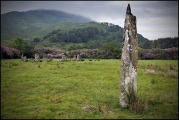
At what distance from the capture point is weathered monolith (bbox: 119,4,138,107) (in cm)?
1135

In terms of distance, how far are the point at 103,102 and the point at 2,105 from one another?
662cm

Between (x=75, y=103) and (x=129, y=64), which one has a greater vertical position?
(x=129, y=64)

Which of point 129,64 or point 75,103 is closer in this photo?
point 129,64

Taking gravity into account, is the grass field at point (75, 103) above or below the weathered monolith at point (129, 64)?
below

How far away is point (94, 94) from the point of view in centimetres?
1518

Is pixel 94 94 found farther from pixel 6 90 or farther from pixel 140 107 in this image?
pixel 6 90

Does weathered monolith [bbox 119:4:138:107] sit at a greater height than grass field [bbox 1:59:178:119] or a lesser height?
greater

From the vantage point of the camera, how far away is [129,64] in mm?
11336

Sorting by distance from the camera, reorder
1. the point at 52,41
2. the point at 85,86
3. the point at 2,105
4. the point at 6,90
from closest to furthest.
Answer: the point at 2,105, the point at 6,90, the point at 85,86, the point at 52,41

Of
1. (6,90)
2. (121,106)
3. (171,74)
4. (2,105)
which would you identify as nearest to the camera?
(121,106)

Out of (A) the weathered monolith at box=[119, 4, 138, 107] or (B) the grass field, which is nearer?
(B) the grass field

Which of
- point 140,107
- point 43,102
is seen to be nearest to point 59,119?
point 43,102

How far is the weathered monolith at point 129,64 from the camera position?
11.4 meters

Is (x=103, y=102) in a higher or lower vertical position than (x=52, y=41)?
lower
